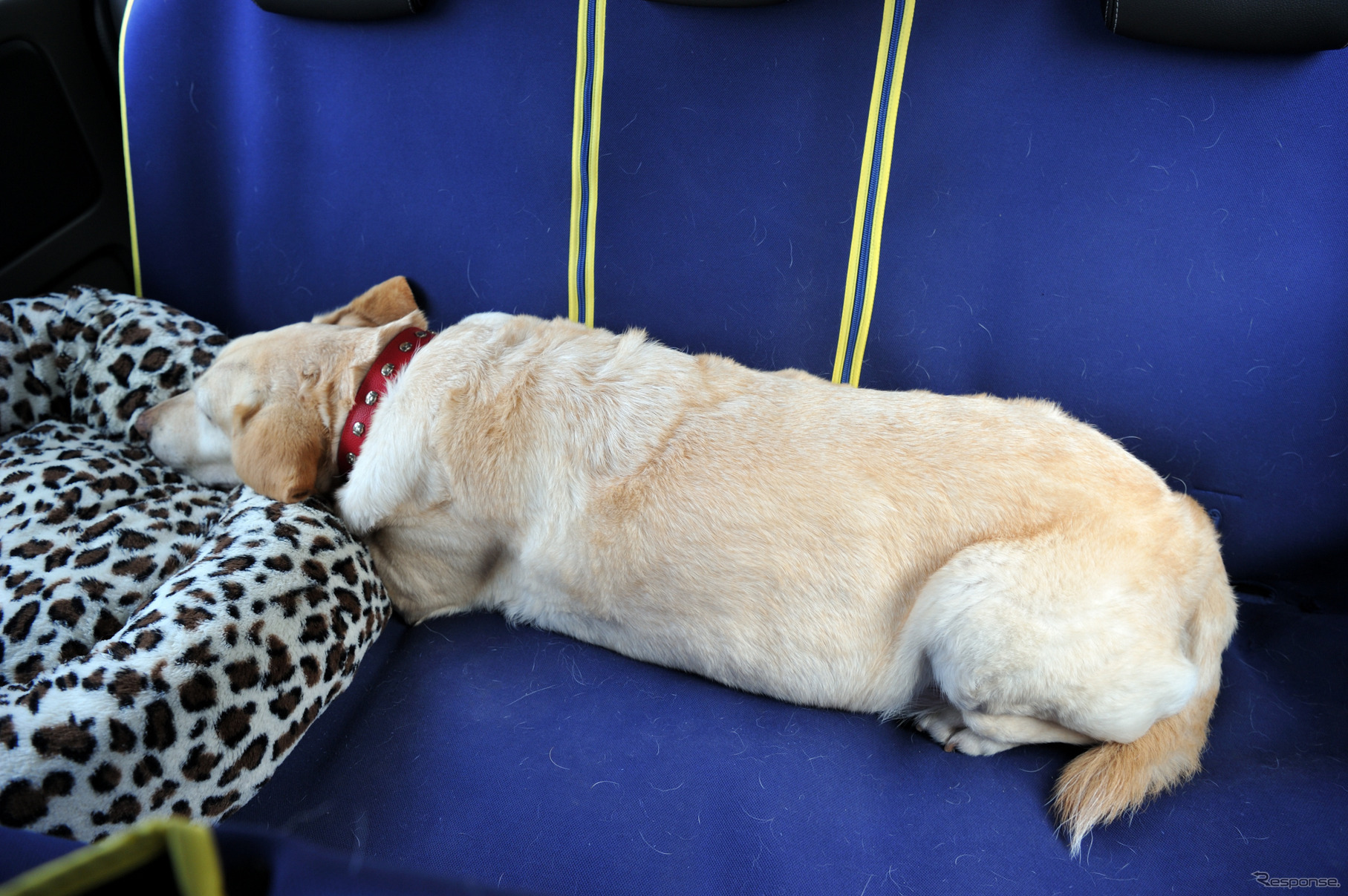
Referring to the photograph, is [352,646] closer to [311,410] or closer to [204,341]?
[311,410]

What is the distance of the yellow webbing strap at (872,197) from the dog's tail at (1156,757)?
982 mm

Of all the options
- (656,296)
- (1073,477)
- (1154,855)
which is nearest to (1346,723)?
(1154,855)

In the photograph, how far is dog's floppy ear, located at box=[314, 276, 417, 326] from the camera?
84.0 inches

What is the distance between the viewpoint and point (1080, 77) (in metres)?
1.93

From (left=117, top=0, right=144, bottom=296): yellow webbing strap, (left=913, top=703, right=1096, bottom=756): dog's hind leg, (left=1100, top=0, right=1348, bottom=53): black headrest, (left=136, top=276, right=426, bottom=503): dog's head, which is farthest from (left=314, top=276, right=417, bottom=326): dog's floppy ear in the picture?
(left=1100, top=0, right=1348, bottom=53): black headrest

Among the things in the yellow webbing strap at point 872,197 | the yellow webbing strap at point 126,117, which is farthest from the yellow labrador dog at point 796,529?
the yellow webbing strap at point 126,117

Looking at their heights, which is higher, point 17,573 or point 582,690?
point 17,573

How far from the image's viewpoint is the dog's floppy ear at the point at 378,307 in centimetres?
213

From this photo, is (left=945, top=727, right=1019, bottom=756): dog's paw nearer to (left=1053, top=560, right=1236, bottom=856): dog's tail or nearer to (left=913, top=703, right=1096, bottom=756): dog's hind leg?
(left=913, top=703, right=1096, bottom=756): dog's hind leg

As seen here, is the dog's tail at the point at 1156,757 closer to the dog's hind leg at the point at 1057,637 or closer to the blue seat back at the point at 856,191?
the dog's hind leg at the point at 1057,637

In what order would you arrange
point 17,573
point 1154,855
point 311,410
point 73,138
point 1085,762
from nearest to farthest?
point 1154,855, point 1085,762, point 17,573, point 311,410, point 73,138

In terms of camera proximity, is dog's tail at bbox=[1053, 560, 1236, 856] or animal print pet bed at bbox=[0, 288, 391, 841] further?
dog's tail at bbox=[1053, 560, 1236, 856]

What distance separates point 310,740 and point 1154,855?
5.38 ft

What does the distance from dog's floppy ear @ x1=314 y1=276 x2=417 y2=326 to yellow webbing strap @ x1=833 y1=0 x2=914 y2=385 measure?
1.21 metres
